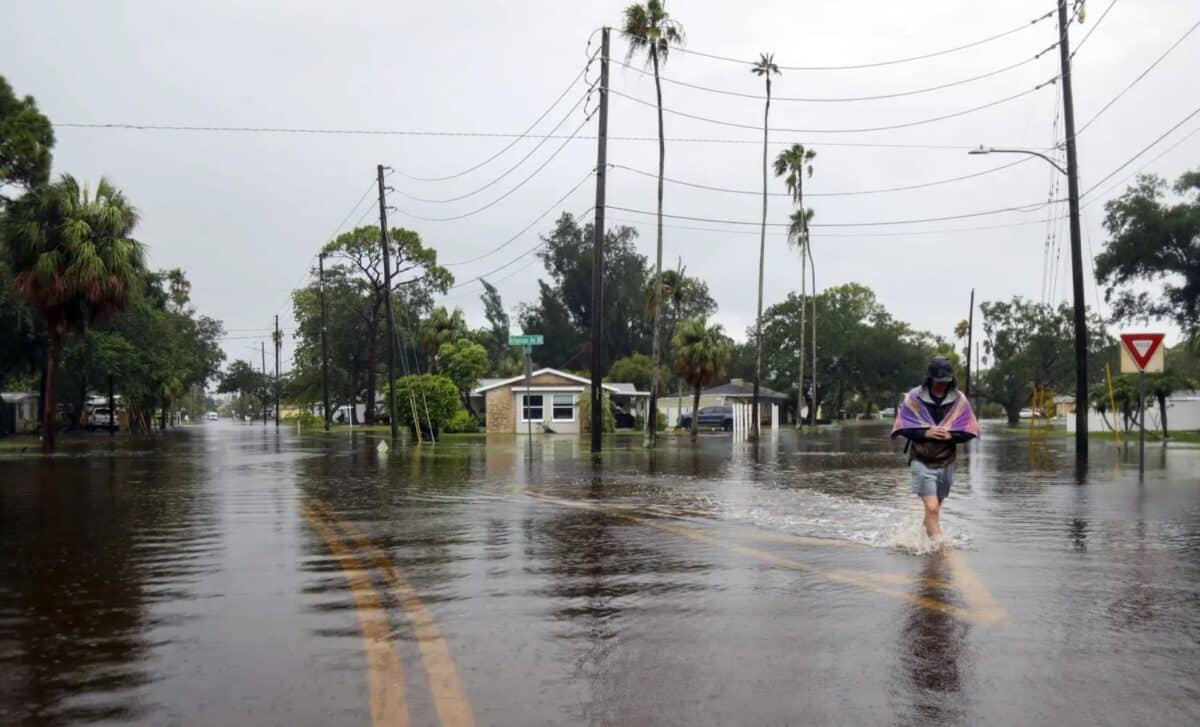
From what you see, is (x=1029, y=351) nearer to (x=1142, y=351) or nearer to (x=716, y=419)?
(x=716, y=419)

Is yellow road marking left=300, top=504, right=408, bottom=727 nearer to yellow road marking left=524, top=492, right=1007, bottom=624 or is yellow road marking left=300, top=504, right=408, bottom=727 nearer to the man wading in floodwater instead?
yellow road marking left=524, top=492, right=1007, bottom=624

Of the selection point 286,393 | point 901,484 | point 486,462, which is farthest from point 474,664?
point 286,393

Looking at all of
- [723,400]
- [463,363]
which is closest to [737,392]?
[723,400]

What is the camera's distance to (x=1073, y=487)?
1822 centimetres

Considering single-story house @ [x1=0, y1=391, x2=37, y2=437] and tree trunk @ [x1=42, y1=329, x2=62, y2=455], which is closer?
tree trunk @ [x1=42, y1=329, x2=62, y2=455]

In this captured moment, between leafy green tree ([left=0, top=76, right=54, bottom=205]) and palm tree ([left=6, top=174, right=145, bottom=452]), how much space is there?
30.1 inches

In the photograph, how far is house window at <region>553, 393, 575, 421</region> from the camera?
62.0 meters

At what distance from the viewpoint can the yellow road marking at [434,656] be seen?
5.13 meters

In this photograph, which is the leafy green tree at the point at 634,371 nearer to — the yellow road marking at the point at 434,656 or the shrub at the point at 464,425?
the shrub at the point at 464,425

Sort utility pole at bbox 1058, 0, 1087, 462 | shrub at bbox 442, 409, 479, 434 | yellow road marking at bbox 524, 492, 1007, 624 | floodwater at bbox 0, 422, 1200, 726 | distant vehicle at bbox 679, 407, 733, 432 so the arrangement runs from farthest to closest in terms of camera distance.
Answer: distant vehicle at bbox 679, 407, 733, 432, shrub at bbox 442, 409, 479, 434, utility pole at bbox 1058, 0, 1087, 462, yellow road marking at bbox 524, 492, 1007, 624, floodwater at bbox 0, 422, 1200, 726

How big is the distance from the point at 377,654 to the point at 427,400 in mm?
42329

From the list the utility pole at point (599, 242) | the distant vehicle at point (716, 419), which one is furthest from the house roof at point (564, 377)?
the utility pole at point (599, 242)

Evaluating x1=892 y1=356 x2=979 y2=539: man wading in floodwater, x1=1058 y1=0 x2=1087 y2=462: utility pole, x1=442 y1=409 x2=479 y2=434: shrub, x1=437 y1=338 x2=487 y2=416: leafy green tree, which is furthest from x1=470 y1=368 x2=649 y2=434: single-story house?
x1=892 y1=356 x2=979 y2=539: man wading in floodwater

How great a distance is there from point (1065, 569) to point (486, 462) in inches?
787
